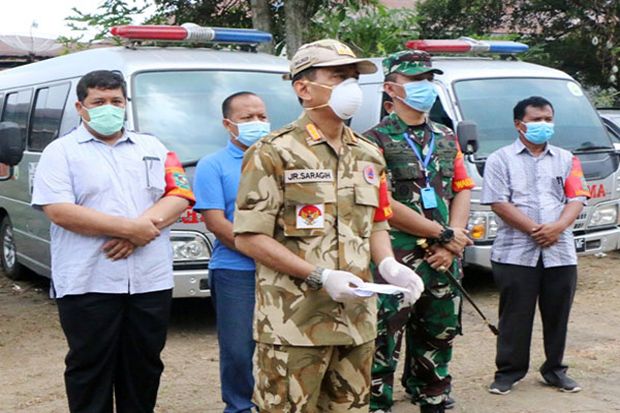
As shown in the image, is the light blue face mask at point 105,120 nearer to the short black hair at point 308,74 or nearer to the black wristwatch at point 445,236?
the short black hair at point 308,74

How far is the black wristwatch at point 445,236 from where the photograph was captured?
463 cm

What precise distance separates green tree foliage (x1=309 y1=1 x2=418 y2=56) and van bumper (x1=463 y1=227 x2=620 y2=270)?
5.03 meters

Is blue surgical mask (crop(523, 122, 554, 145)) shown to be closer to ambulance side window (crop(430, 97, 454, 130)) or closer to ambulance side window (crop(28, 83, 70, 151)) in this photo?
ambulance side window (crop(430, 97, 454, 130))

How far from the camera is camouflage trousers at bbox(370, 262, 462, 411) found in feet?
15.2

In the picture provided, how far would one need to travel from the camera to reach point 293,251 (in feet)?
11.1

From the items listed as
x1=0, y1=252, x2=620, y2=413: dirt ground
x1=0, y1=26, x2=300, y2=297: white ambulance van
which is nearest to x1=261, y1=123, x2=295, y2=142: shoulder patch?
x1=0, y1=252, x2=620, y2=413: dirt ground

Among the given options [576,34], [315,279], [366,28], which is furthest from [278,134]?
[576,34]

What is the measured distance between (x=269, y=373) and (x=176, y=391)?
8.24 ft

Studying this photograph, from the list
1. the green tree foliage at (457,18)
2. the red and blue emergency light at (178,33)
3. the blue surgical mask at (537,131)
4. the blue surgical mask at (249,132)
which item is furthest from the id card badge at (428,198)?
the green tree foliage at (457,18)

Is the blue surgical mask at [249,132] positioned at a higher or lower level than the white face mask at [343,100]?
lower

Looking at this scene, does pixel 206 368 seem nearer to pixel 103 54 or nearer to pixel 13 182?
pixel 103 54

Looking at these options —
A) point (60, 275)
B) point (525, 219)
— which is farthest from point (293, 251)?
point (525, 219)

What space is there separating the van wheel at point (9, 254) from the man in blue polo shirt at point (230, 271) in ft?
16.6

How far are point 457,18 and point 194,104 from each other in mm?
16253
